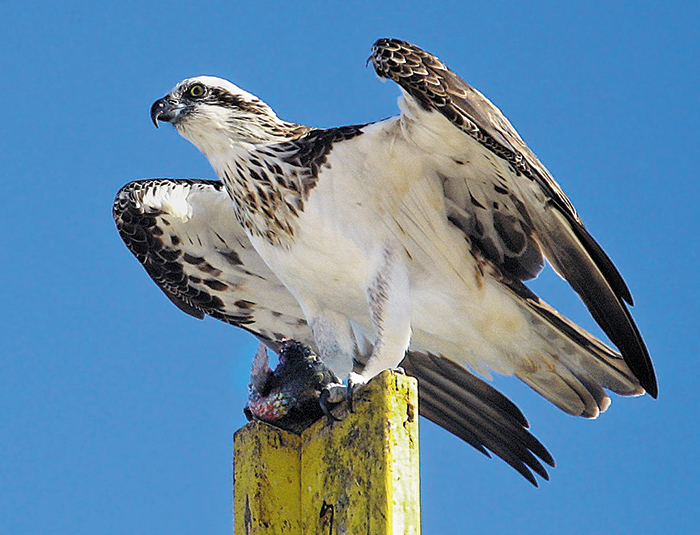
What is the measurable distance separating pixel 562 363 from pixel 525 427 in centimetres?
41

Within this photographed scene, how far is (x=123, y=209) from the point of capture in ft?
22.7

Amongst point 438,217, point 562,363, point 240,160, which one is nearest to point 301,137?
point 240,160

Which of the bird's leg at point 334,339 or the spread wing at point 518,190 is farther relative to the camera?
the bird's leg at point 334,339

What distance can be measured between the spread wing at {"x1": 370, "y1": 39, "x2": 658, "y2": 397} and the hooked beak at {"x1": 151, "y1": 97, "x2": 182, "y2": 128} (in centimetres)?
131

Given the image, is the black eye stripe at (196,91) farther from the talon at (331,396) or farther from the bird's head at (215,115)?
the talon at (331,396)

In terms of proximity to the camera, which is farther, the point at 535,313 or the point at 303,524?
the point at 535,313

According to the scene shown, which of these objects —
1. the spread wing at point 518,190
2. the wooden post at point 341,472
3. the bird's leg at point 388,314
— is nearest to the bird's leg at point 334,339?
the bird's leg at point 388,314

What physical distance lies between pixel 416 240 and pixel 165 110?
1520 mm

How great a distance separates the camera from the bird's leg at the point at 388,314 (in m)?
5.84

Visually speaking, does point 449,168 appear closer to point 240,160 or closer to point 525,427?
point 240,160

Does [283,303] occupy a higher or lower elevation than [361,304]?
higher

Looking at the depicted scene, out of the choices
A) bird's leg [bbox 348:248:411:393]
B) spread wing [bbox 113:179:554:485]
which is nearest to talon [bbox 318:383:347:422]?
bird's leg [bbox 348:248:411:393]

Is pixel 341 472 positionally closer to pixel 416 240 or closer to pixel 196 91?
pixel 416 240

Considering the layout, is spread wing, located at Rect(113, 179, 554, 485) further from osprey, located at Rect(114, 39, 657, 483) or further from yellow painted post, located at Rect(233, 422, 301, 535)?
yellow painted post, located at Rect(233, 422, 301, 535)
